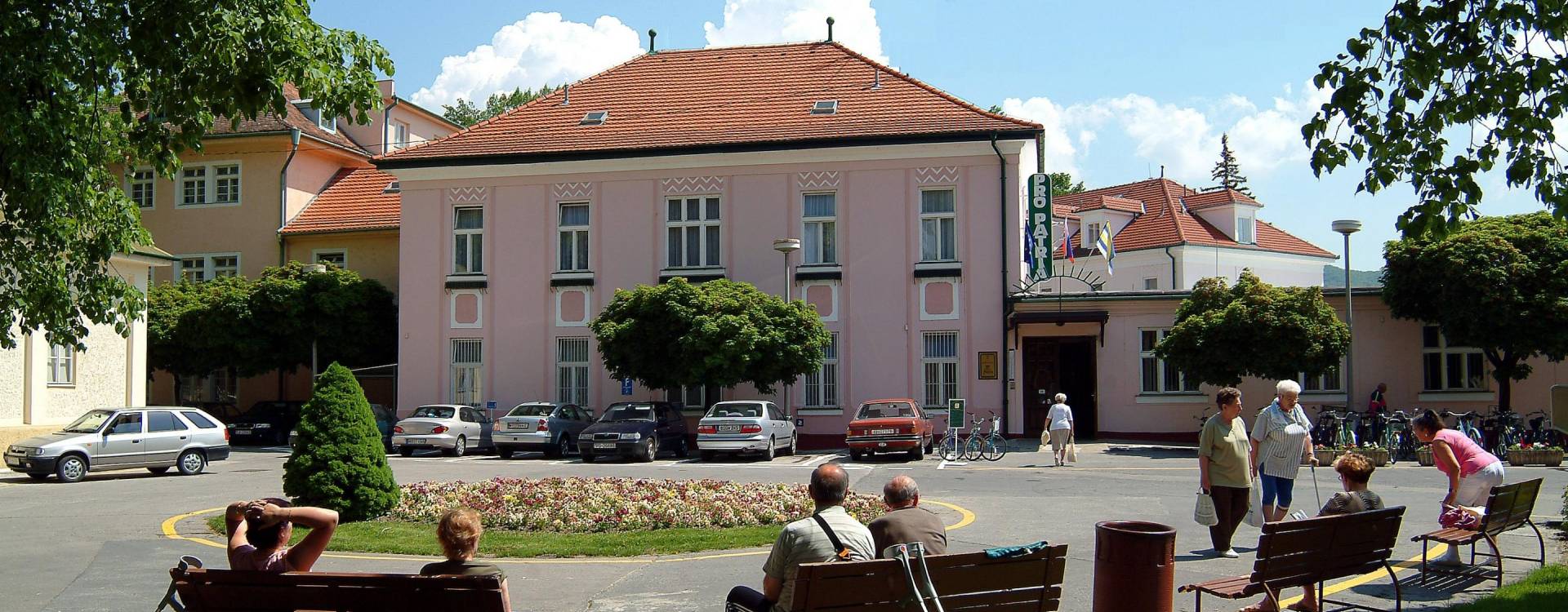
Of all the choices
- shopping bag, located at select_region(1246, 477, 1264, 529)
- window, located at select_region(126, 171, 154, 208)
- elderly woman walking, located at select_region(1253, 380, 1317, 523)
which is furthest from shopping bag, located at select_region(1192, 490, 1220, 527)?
window, located at select_region(126, 171, 154, 208)

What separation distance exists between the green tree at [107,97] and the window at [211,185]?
3348 cm

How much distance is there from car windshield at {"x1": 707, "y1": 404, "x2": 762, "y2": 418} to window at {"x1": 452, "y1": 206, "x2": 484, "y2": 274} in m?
11.4

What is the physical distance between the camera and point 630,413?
30078 millimetres

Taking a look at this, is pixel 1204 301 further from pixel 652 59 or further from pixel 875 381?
pixel 652 59

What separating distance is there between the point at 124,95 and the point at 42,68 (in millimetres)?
974

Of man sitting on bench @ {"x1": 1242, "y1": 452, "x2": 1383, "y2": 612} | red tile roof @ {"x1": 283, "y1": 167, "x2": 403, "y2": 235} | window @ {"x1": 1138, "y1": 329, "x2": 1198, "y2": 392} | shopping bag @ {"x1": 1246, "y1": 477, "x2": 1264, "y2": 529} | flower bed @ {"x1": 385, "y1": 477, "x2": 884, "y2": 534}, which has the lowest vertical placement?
flower bed @ {"x1": 385, "y1": 477, "x2": 884, "y2": 534}

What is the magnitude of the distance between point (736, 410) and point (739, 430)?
81cm

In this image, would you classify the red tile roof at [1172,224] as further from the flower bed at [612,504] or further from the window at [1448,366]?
the flower bed at [612,504]

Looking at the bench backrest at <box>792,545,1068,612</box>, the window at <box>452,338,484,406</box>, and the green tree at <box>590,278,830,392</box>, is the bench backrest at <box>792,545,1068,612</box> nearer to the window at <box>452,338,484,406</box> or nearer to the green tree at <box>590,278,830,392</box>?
the green tree at <box>590,278,830,392</box>

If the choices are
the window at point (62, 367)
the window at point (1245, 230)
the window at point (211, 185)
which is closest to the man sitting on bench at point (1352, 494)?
the window at point (62, 367)

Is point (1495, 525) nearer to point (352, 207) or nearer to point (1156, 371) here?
point (1156, 371)

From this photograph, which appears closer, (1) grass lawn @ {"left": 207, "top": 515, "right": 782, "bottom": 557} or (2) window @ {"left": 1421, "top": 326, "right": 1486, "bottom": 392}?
(1) grass lawn @ {"left": 207, "top": 515, "right": 782, "bottom": 557}

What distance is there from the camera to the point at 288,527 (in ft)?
22.8

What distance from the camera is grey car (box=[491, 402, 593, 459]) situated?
3016cm
